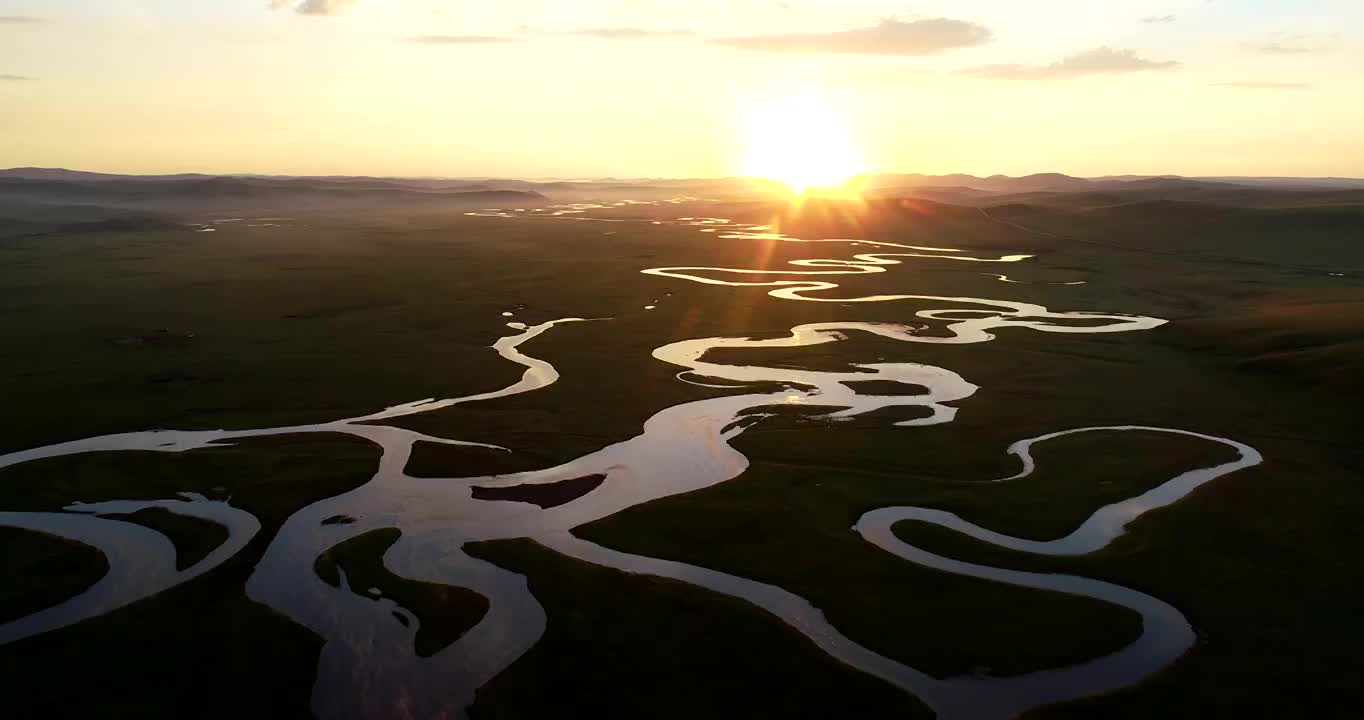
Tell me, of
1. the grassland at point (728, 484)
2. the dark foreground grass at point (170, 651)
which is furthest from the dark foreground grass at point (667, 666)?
the dark foreground grass at point (170, 651)

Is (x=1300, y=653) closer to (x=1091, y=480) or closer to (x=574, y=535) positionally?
(x=1091, y=480)

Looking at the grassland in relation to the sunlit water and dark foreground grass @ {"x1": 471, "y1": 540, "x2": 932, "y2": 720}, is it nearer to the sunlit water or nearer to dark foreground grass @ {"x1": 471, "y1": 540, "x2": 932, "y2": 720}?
dark foreground grass @ {"x1": 471, "y1": 540, "x2": 932, "y2": 720}

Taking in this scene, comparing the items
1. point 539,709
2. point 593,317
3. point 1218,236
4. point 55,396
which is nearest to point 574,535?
point 539,709

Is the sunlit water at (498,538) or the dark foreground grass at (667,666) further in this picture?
the sunlit water at (498,538)

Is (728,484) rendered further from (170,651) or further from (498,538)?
(170,651)

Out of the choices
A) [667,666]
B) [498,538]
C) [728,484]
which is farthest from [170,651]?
[728,484]

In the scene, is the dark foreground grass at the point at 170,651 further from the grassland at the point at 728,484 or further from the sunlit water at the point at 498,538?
the sunlit water at the point at 498,538
